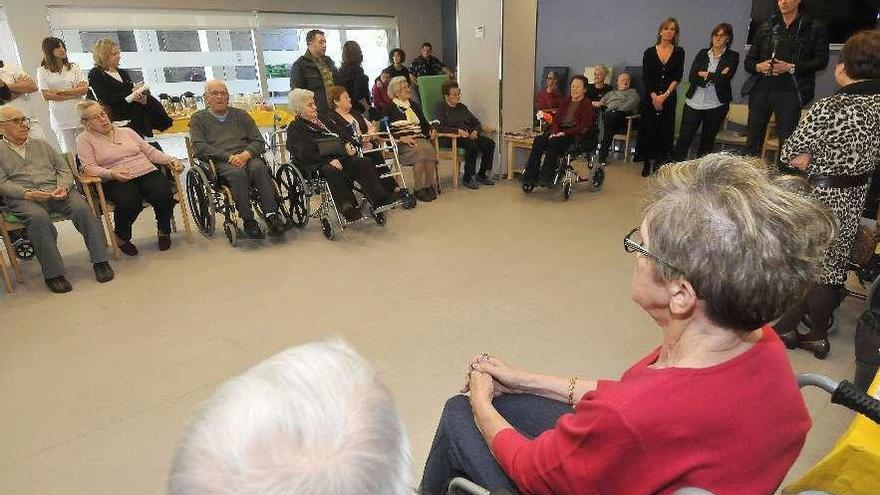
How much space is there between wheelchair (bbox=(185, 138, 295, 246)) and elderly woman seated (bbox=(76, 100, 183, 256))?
18 cm

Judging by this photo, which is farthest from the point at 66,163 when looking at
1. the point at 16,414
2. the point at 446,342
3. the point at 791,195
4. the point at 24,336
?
the point at 791,195

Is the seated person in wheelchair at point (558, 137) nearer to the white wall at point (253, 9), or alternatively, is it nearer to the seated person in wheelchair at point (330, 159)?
the seated person in wheelchair at point (330, 159)

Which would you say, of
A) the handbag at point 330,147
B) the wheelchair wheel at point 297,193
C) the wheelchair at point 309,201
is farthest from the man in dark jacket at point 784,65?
the wheelchair wheel at point 297,193

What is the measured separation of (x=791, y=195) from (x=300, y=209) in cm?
365

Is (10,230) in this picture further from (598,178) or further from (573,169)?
(598,178)

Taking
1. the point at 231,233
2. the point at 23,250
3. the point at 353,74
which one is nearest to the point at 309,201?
the point at 231,233

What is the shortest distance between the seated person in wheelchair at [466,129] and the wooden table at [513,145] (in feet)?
0.56

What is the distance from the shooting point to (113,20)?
6008mm

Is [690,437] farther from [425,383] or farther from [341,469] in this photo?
[425,383]

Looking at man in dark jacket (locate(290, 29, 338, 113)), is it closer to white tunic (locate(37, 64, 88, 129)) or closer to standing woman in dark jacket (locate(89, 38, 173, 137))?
standing woman in dark jacket (locate(89, 38, 173, 137))

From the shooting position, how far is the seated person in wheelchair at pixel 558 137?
187 inches

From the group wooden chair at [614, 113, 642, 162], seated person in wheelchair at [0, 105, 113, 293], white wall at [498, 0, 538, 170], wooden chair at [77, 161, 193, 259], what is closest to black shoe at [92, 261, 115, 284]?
seated person in wheelchair at [0, 105, 113, 293]

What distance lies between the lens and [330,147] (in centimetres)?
399

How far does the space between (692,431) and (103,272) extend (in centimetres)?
353
